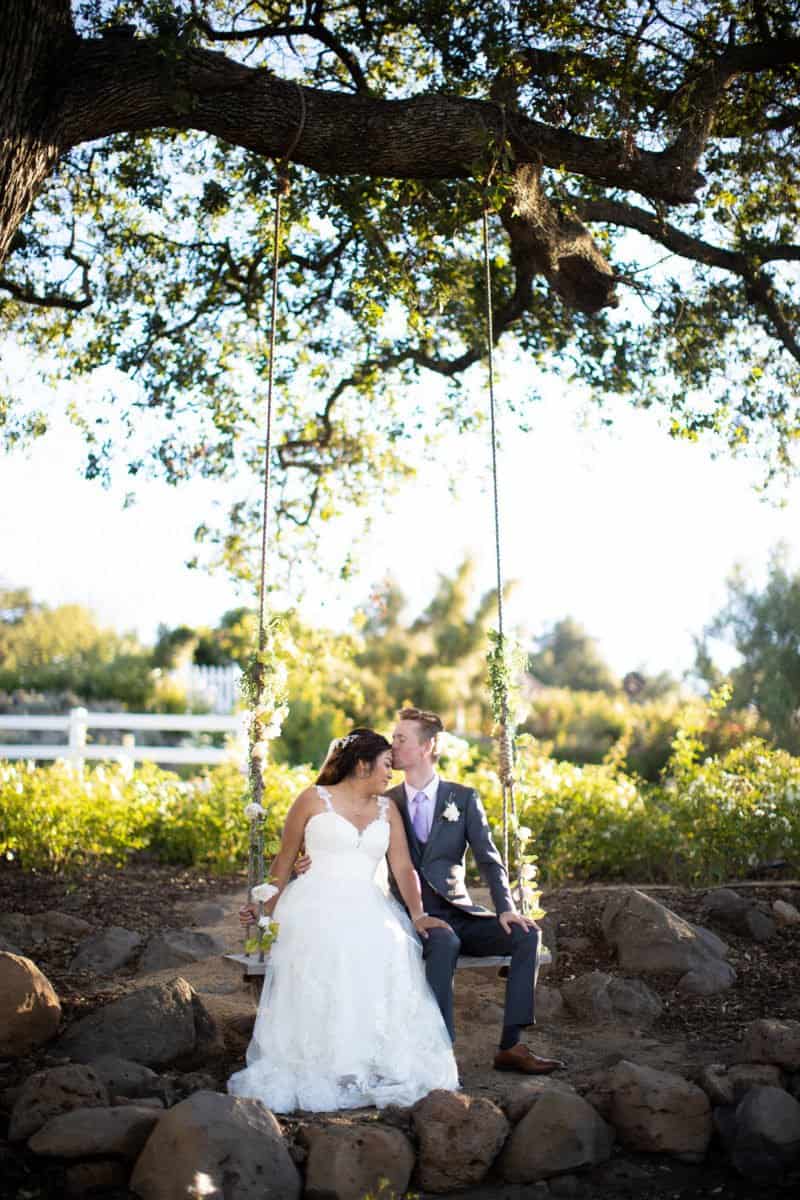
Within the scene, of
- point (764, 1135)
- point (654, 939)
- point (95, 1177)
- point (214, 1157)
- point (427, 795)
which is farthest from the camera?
point (654, 939)

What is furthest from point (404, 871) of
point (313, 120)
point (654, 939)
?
point (313, 120)

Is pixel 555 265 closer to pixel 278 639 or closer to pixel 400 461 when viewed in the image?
pixel 278 639

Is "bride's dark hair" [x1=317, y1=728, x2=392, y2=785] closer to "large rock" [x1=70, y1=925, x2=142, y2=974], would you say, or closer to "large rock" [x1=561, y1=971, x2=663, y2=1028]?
"large rock" [x1=561, y1=971, x2=663, y2=1028]

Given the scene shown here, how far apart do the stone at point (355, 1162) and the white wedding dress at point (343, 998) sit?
405 millimetres

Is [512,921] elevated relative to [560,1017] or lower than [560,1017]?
elevated

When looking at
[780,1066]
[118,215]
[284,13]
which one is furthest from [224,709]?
[780,1066]

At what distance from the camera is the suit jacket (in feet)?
16.8

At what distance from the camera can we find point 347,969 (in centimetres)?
453

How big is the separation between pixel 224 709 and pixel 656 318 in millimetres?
14477

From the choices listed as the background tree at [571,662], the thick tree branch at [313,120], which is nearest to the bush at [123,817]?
the thick tree branch at [313,120]

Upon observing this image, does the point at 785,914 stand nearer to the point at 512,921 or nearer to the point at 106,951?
the point at 512,921

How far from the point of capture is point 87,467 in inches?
324

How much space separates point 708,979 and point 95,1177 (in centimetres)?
325

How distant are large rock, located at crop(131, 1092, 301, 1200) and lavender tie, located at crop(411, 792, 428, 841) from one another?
1654 millimetres
